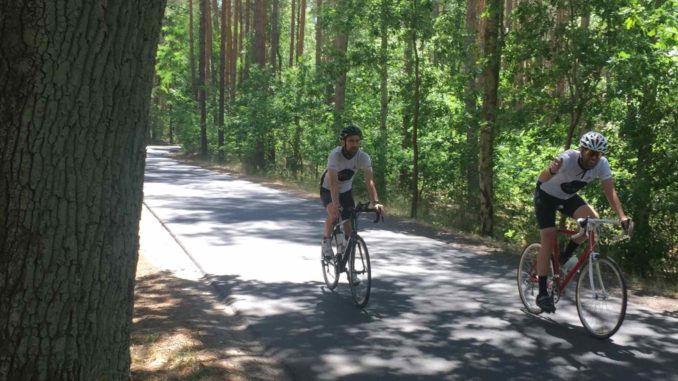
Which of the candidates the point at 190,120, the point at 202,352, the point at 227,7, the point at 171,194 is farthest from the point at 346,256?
the point at 190,120

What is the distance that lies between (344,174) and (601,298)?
3.12 metres

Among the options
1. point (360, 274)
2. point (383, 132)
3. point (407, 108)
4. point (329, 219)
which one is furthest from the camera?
point (383, 132)

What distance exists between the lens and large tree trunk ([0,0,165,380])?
9.37ft

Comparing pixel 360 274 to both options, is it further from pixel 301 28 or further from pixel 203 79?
pixel 301 28

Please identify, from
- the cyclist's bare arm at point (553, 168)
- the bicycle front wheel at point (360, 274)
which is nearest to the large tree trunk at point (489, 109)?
the bicycle front wheel at point (360, 274)

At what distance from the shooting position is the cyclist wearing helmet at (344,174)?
790cm

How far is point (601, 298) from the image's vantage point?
6.54 meters

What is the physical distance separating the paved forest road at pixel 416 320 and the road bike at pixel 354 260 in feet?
0.56

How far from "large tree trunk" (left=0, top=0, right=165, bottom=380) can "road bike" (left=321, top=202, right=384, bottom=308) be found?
4.54 m

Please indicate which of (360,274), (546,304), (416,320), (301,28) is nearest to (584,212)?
(546,304)

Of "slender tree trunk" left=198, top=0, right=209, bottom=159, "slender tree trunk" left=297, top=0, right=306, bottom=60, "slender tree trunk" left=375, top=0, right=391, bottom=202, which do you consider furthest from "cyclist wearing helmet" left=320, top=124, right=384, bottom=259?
"slender tree trunk" left=297, top=0, right=306, bottom=60

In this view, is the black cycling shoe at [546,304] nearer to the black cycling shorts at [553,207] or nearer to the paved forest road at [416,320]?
the paved forest road at [416,320]

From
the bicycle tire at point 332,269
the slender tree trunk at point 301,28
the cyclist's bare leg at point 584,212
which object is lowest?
the bicycle tire at point 332,269

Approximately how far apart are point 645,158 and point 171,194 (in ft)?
45.6
